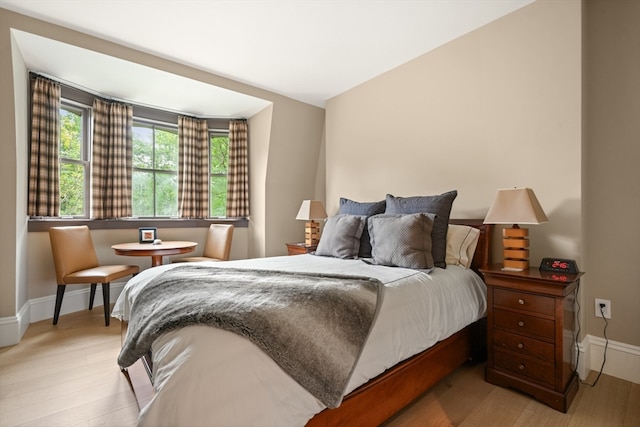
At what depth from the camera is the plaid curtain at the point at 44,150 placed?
117 inches

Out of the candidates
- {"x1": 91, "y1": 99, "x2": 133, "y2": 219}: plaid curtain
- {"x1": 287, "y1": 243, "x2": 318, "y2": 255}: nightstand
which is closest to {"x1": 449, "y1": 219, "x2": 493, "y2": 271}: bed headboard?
{"x1": 287, "y1": 243, "x2": 318, "y2": 255}: nightstand

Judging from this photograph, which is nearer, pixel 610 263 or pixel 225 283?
pixel 225 283

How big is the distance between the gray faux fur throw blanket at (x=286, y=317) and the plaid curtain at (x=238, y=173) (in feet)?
9.42

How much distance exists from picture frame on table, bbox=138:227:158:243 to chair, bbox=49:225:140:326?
43cm

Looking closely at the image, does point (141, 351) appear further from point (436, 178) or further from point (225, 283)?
point (436, 178)

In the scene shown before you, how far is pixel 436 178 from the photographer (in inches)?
113

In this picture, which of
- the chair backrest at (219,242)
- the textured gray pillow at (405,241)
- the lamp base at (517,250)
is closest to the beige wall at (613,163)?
the lamp base at (517,250)

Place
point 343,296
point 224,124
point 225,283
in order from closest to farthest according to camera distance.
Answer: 1. point 343,296
2. point 225,283
3. point 224,124

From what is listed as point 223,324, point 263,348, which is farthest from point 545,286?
point 223,324

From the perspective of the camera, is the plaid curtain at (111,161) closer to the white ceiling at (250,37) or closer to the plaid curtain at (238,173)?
the white ceiling at (250,37)

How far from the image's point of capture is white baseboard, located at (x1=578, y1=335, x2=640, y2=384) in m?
1.97

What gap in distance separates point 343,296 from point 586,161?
2.07 meters

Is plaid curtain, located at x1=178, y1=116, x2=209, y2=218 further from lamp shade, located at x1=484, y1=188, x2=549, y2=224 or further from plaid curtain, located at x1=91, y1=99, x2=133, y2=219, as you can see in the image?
lamp shade, located at x1=484, y1=188, x2=549, y2=224

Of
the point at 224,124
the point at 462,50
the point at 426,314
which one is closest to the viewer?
the point at 426,314
